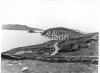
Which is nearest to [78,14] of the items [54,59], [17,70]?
[54,59]

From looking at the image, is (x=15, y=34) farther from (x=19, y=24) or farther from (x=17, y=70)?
(x=17, y=70)

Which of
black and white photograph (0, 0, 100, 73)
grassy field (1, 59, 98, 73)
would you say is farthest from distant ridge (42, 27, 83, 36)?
grassy field (1, 59, 98, 73)

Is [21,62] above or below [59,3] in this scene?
below

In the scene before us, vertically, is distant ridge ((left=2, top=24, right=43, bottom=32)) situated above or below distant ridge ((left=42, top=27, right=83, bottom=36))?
above

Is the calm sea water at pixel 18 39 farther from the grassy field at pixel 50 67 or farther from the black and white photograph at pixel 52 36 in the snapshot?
the grassy field at pixel 50 67

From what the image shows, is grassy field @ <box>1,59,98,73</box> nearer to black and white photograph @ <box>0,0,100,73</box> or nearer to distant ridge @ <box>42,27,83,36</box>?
black and white photograph @ <box>0,0,100,73</box>

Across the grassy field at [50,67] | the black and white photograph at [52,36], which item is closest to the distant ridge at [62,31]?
the black and white photograph at [52,36]

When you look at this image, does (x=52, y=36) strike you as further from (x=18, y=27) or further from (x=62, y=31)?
(x=18, y=27)

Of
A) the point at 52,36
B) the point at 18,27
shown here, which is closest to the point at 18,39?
the point at 18,27
